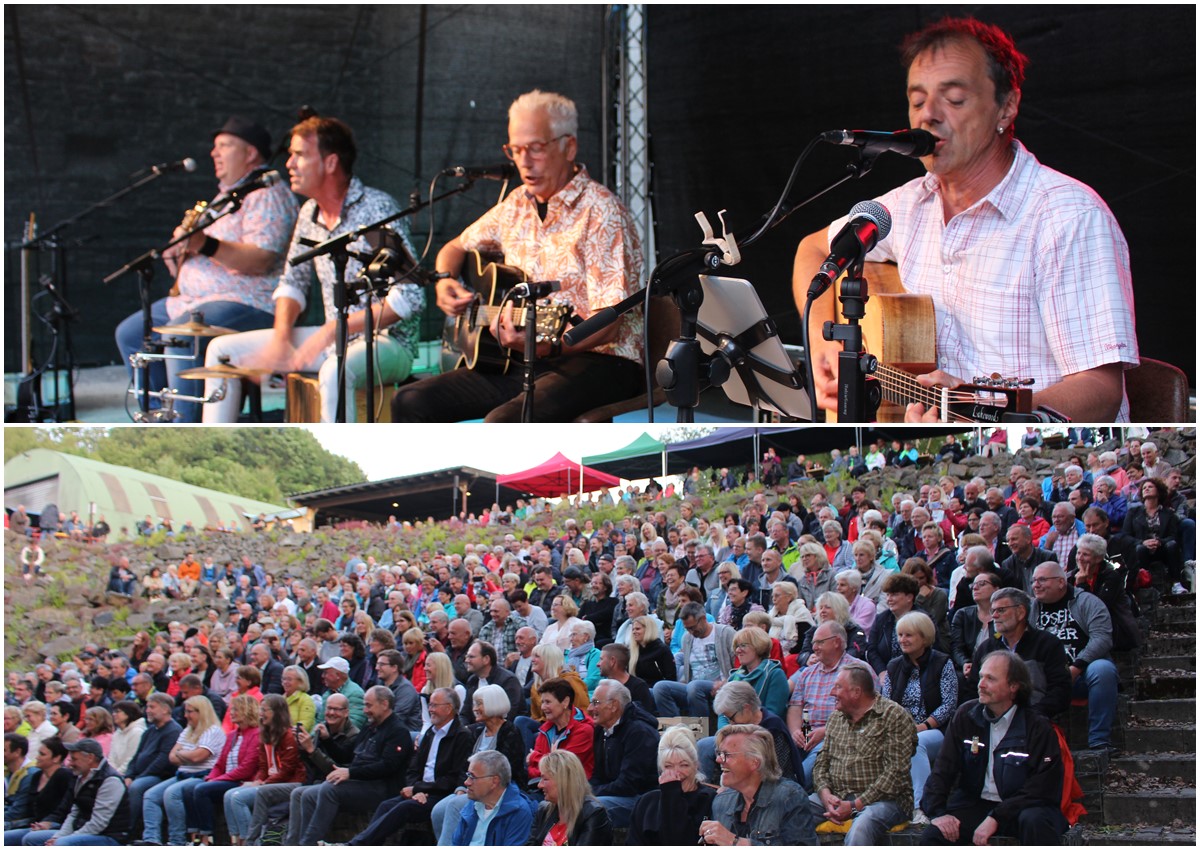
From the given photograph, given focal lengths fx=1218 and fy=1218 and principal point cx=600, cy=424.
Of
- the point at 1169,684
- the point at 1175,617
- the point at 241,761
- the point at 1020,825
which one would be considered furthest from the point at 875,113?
the point at 241,761

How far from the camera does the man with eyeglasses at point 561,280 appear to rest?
4.30m

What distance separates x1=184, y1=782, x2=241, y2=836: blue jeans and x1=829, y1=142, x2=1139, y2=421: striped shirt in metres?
2.24

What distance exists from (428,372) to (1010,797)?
4.40m

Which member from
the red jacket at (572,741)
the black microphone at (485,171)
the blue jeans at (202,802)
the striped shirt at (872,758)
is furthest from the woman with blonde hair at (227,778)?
the black microphone at (485,171)

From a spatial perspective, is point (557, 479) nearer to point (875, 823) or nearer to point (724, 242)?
point (724, 242)

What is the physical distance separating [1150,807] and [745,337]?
142cm

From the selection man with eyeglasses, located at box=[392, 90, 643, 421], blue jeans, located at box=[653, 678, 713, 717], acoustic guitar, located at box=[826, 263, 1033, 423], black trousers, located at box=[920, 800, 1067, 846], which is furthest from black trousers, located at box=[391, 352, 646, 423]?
black trousers, located at box=[920, 800, 1067, 846]

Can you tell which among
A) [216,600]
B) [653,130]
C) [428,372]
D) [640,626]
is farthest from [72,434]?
[653,130]

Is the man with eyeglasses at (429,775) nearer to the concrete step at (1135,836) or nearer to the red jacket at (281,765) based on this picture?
the red jacket at (281,765)

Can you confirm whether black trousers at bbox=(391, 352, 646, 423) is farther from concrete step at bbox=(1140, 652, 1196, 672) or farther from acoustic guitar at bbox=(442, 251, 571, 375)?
concrete step at bbox=(1140, 652, 1196, 672)

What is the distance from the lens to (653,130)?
6.32 metres

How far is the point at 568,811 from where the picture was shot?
2943mm

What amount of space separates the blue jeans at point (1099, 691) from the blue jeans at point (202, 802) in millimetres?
2074

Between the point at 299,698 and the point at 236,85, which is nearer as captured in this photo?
the point at 299,698
